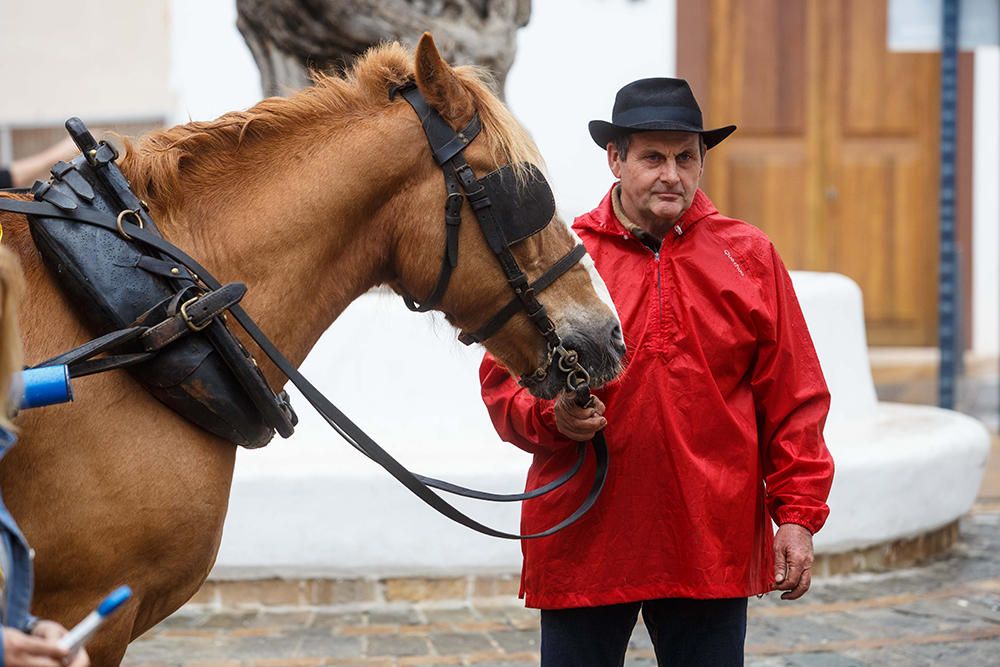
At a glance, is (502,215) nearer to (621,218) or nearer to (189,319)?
(621,218)

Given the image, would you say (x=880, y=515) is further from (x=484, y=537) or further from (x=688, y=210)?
(x=688, y=210)

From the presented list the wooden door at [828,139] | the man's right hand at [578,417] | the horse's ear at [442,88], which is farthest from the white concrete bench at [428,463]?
the wooden door at [828,139]

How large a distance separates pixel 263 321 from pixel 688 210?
926 mm

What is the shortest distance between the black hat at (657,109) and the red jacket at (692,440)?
24cm

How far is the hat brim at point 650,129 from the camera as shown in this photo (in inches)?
106

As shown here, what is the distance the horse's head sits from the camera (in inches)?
97.7

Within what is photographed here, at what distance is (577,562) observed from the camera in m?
2.73

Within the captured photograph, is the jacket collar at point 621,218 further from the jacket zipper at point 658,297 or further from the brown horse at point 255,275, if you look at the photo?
the brown horse at point 255,275

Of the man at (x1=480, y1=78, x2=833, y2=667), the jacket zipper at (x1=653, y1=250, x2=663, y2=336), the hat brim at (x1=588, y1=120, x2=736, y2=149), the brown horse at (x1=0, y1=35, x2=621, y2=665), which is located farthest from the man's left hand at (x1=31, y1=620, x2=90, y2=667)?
the hat brim at (x1=588, y1=120, x2=736, y2=149)

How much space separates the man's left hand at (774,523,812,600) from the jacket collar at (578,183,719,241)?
64 centimetres

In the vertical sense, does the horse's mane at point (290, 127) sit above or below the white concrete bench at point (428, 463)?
above

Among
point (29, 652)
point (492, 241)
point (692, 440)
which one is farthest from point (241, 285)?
point (692, 440)

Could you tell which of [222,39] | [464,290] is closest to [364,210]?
[464,290]

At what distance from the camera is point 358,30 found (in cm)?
529
